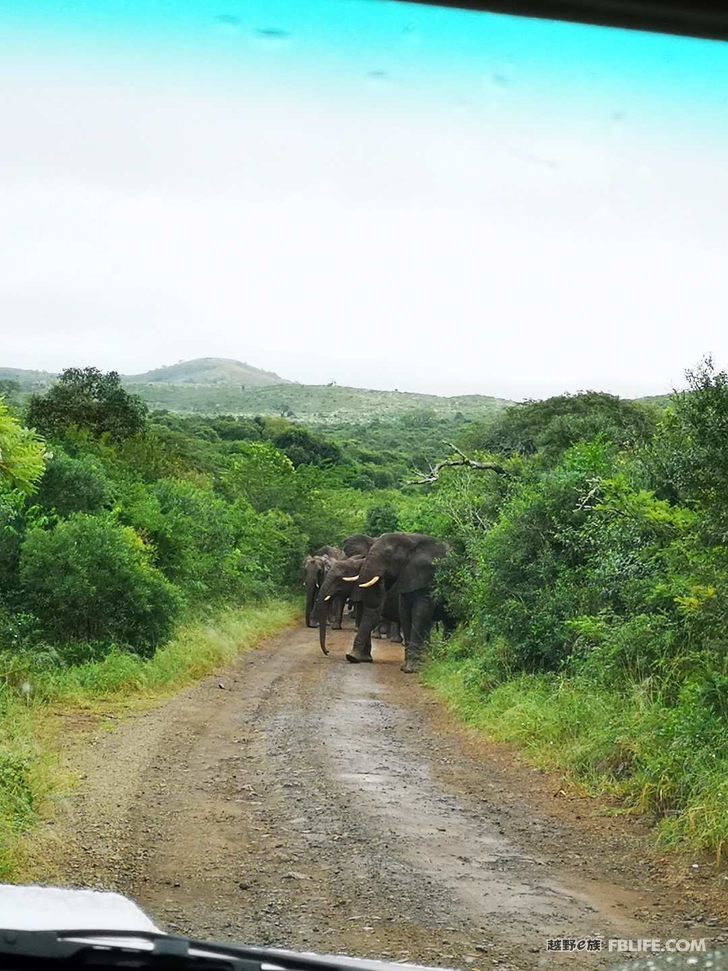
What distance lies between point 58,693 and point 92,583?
1.03m

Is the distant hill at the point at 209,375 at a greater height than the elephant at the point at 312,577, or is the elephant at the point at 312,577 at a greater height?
the distant hill at the point at 209,375

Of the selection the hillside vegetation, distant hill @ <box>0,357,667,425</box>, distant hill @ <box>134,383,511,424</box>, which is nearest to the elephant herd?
the hillside vegetation

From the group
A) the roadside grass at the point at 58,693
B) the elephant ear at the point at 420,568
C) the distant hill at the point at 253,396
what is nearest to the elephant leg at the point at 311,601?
the elephant ear at the point at 420,568

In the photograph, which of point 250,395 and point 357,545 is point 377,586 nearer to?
point 357,545

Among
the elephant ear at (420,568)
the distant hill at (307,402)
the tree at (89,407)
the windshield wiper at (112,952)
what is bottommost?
the elephant ear at (420,568)

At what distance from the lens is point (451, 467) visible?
11578mm

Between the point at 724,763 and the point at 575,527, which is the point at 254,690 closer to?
the point at 575,527

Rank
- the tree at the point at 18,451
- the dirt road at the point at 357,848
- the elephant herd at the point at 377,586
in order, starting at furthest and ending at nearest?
the elephant herd at the point at 377,586, the tree at the point at 18,451, the dirt road at the point at 357,848

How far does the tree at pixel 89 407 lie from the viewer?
253 inches

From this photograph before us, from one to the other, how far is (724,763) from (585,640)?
2896mm

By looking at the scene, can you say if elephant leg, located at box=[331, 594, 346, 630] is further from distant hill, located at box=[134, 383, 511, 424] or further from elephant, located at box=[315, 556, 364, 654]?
distant hill, located at box=[134, 383, 511, 424]

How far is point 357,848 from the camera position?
193 inches

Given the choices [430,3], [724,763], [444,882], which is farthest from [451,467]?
[430,3]

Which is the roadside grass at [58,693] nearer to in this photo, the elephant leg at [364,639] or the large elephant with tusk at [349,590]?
the elephant leg at [364,639]
